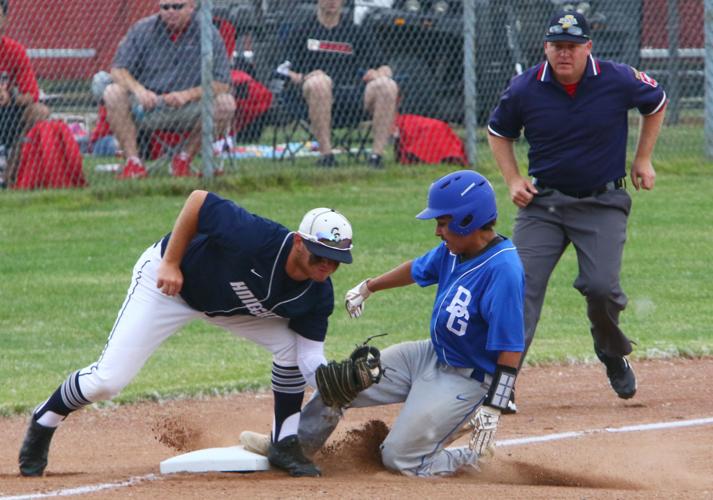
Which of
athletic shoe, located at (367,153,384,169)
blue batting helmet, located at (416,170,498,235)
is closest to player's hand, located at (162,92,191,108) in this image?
athletic shoe, located at (367,153,384,169)

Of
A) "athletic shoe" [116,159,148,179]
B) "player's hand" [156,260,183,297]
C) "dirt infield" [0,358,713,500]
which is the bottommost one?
"athletic shoe" [116,159,148,179]

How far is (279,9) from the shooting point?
13.2m

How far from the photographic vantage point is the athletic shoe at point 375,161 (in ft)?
44.8

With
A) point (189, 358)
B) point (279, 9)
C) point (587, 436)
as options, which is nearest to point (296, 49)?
point (279, 9)

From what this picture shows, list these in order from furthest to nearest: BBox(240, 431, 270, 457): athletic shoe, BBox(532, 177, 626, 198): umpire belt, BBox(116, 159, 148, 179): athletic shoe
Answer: BBox(116, 159, 148, 179): athletic shoe
BBox(532, 177, 626, 198): umpire belt
BBox(240, 431, 270, 457): athletic shoe

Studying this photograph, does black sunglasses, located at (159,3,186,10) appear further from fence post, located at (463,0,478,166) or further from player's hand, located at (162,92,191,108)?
fence post, located at (463,0,478,166)

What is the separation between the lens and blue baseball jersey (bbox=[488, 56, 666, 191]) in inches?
265

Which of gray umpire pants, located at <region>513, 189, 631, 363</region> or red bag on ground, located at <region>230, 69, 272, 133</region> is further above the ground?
gray umpire pants, located at <region>513, 189, 631, 363</region>

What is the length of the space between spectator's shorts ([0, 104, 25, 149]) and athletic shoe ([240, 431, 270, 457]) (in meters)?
6.80

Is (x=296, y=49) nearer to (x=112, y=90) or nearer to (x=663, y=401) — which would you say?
(x=112, y=90)

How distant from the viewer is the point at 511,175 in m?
6.85

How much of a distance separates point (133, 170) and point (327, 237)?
7539 mm

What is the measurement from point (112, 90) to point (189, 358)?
4447mm

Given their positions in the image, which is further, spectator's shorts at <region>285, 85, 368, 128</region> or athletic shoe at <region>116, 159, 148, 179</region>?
spectator's shorts at <region>285, 85, 368, 128</region>
